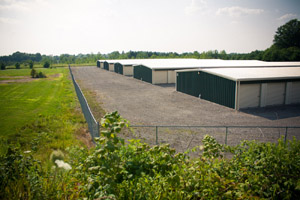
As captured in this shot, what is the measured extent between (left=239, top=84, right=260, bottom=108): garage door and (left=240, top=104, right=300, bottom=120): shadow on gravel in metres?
0.60

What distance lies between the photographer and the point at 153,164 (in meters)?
4.13

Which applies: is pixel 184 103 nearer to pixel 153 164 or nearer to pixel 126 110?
pixel 126 110

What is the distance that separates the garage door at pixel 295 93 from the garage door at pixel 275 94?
1121 millimetres

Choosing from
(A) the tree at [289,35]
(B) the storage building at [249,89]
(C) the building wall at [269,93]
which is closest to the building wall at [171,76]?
(B) the storage building at [249,89]

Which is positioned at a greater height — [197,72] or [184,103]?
[197,72]

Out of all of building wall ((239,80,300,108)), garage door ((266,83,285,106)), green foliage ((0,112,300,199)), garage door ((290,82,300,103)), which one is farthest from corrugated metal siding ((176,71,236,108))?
green foliage ((0,112,300,199))

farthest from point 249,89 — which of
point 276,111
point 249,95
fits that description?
point 276,111

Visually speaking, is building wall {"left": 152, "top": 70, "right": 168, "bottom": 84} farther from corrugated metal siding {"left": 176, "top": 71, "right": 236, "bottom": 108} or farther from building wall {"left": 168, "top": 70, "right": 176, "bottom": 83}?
corrugated metal siding {"left": 176, "top": 71, "right": 236, "bottom": 108}

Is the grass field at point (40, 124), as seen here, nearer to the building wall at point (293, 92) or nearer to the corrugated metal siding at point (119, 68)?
the building wall at point (293, 92)

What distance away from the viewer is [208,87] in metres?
23.7

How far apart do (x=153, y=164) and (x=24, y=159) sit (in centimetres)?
247

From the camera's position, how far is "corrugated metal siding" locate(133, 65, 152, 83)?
37562 millimetres

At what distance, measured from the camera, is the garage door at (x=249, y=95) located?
20.0 metres

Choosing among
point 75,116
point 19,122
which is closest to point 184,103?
point 75,116
